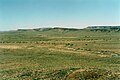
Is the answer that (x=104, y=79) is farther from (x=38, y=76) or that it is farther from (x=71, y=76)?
(x=38, y=76)

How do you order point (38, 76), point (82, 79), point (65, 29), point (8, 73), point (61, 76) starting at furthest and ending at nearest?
1. point (65, 29)
2. point (8, 73)
3. point (38, 76)
4. point (61, 76)
5. point (82, 79)

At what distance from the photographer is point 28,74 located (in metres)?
26.2

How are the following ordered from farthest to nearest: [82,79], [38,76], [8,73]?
[8,73]
[38,76]
[82,79]

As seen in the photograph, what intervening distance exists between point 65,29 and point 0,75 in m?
168

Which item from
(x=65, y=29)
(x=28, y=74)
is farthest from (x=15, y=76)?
(x=65, y=29)

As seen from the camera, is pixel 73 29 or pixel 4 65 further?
pixel 73 29

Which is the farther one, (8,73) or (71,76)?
(8,73)

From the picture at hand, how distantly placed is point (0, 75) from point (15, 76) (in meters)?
1.41

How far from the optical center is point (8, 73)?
27797 millimetres

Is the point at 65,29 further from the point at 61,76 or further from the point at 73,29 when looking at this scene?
the point at 61,76

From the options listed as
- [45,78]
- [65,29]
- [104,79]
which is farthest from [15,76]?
[65,29]

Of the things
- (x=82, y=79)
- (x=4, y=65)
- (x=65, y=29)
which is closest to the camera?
(x=82, y=79)

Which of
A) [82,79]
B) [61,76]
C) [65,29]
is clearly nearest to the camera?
[82,79]

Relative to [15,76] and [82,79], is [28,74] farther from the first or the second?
[82,79]
